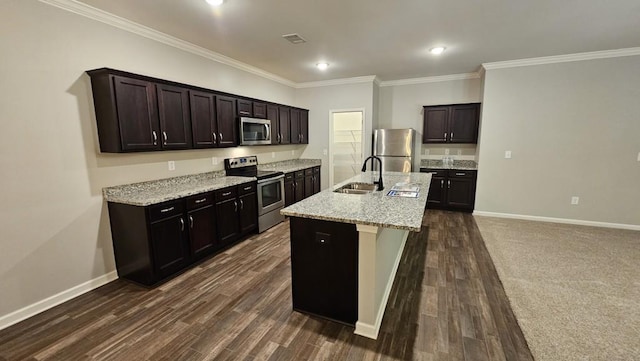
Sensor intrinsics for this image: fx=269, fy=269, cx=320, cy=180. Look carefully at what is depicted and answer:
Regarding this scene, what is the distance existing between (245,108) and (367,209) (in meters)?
3.02

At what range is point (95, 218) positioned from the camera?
277 cm

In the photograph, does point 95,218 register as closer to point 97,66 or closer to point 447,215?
point 97,66

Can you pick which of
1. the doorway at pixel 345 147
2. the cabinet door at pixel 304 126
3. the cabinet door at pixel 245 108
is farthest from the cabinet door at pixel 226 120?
the doorway at pixel 345 147

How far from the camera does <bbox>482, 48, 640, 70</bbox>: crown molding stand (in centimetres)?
404

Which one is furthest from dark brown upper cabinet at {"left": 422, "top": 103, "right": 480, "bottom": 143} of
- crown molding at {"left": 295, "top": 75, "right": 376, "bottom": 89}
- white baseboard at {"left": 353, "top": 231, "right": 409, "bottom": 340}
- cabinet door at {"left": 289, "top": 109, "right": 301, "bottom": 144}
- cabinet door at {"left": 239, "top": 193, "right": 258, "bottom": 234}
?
white baseboard at {"left": 353, "top": 231, "right": 409, "bottom": 340}

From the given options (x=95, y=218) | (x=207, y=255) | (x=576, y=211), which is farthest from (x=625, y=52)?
(x=95, y=218)

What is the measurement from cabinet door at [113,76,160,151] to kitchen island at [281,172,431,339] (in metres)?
1.87

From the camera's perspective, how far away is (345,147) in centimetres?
646

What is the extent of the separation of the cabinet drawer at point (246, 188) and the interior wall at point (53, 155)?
1174mm

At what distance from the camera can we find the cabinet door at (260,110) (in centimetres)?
456

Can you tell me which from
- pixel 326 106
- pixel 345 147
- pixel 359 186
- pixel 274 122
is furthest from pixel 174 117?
pixel 345 147

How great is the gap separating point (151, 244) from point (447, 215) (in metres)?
4.83

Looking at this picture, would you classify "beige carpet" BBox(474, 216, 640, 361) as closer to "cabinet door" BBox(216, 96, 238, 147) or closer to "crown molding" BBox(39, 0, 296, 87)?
"cabinet door" BBox(216, 96, 238, 147)

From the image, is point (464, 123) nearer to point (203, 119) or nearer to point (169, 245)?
point (203, 119)
